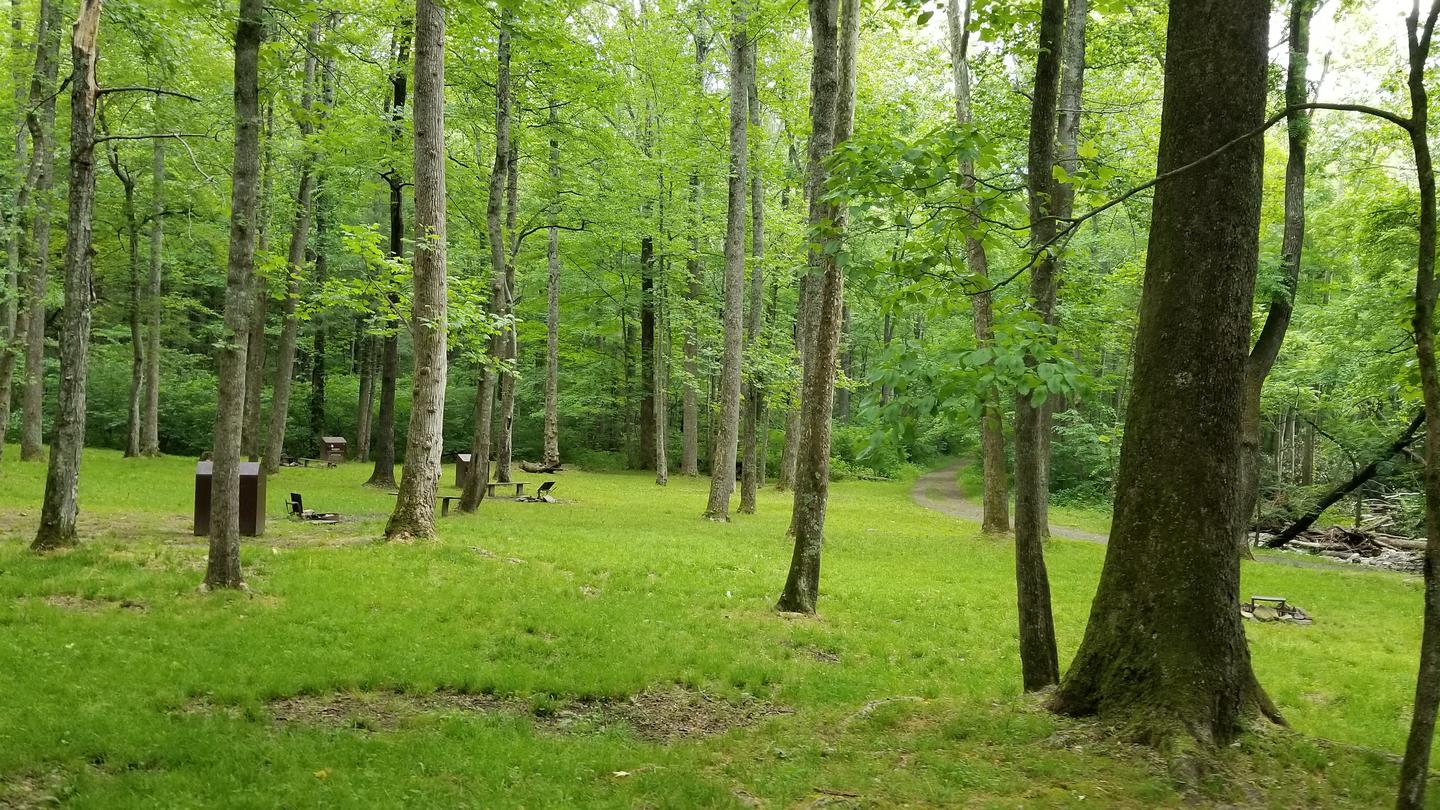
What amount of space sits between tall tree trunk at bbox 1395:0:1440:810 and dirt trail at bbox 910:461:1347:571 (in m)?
14.6

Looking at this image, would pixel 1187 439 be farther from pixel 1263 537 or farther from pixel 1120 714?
pixel 1263 537

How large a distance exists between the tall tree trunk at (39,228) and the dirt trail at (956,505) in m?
21.4

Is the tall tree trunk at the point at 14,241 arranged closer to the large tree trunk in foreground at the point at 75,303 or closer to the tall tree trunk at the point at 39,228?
the tall tree trunk at the point at 39,228

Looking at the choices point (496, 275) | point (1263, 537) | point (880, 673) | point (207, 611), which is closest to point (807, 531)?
point (880, 673)

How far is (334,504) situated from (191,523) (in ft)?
11.5

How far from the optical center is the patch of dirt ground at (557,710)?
18.5 ft

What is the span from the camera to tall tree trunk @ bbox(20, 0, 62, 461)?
603 inches

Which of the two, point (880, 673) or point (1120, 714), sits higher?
point (1120, 714)

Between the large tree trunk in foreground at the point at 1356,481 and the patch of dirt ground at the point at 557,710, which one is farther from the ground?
the large tree trunk in foreground at the point at 1356,481

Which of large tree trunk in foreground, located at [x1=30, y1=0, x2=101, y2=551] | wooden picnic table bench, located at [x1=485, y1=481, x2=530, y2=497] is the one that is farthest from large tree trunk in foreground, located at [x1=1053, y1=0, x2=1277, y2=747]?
wooden picnic table bench, located at [x1=485, y1=481, x2=530, y2=497]

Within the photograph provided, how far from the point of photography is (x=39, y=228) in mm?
18844

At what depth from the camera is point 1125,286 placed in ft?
75.7

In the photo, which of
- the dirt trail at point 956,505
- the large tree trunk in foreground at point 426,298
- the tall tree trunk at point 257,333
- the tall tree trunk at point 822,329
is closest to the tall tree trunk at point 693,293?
the dirt trail at point 956,505

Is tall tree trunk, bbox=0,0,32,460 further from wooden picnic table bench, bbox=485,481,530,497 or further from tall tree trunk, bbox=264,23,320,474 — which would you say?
wooden picnic table bench, bbox=485,481,530,497
